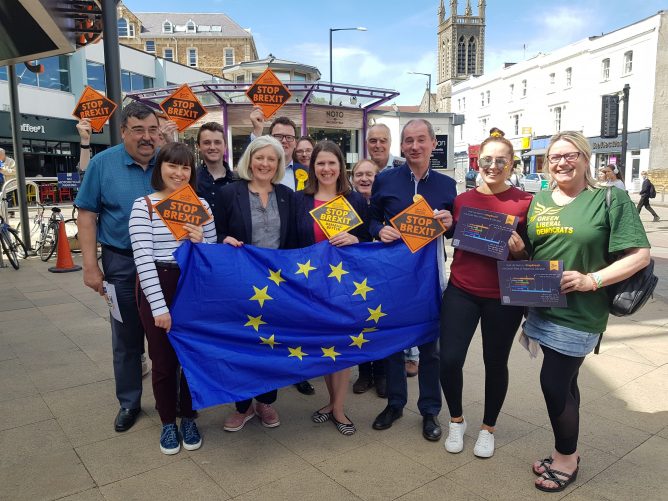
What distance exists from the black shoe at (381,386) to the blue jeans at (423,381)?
42cm

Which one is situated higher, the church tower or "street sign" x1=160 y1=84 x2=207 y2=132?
the church tower

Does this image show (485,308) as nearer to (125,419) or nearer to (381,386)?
(381,386)

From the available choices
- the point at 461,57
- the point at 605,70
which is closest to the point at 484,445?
the point at 605,70

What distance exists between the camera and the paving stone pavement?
2.82m

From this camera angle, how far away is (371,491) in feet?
9.17

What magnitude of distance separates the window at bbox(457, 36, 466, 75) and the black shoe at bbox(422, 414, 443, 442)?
273 feet

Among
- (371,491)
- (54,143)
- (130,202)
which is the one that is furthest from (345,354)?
(54,143)

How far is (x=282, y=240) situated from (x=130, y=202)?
1009 millimetres

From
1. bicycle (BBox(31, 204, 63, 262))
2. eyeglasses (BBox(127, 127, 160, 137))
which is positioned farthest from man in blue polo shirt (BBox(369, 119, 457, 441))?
bicycle (BBox(31, 204, 63, 262))

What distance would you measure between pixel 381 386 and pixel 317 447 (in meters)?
1.01

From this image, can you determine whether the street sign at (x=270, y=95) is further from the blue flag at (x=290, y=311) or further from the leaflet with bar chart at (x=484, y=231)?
the leaflet with bar chart at (x=484, y=231)

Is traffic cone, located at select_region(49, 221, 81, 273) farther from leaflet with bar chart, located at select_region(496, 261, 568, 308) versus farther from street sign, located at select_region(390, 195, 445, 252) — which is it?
leaflet with bar chart, located at select_region(496, 261, 568, 308)

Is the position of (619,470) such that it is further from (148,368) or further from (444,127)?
(444,127)

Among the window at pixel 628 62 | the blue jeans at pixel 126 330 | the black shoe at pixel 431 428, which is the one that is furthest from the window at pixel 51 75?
the window at pixel 628 62
